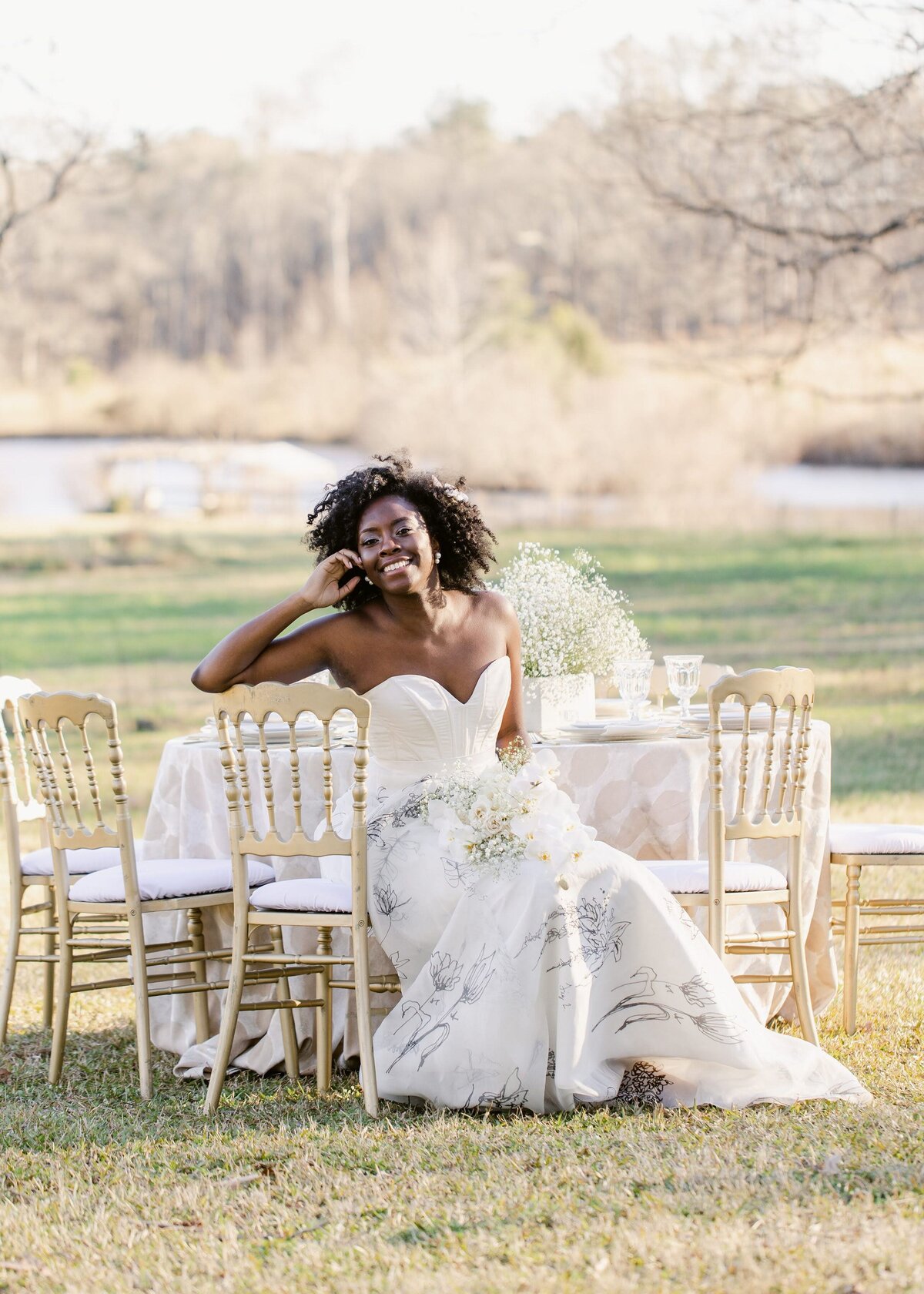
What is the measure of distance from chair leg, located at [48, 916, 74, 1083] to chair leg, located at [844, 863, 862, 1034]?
7.46ft

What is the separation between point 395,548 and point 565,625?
2.74ft

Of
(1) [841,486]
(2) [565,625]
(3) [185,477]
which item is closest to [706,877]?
(2) [565,625]

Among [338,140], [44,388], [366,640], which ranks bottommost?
[366,640]

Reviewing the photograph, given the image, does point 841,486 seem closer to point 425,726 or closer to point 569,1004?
point 425,726

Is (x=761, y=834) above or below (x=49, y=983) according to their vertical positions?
above

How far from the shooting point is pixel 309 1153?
366 cm

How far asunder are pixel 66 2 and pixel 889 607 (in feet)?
41.4

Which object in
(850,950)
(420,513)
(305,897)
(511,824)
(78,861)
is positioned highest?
(420,513)

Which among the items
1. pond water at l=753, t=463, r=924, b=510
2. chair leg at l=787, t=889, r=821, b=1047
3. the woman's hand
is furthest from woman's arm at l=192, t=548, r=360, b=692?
pond water at l=753, t=463, r=924, b=510

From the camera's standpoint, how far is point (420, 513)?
4.54m

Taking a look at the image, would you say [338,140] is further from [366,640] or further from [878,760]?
[366,640]

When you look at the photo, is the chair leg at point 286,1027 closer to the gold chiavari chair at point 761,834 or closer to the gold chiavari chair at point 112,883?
the gold chiavari chair at point 112,883

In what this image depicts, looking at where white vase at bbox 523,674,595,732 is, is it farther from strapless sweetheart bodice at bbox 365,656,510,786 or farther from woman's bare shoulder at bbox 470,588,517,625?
strapless sweetheart bodice at bbox 365,656,510,786

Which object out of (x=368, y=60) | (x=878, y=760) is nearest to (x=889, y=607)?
(x=878, y=760)
